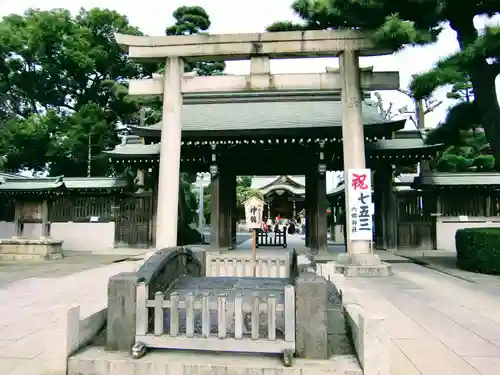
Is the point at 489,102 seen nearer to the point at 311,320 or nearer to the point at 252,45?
the point at 252,45

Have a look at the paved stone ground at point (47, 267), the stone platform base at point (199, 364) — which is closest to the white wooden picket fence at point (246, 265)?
the stone platform base at point (199, 364)

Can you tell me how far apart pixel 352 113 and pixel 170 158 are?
556cm

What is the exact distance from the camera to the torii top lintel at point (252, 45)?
11000mm

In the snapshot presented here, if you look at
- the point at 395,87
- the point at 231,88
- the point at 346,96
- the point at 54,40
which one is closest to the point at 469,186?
the point at 395,87

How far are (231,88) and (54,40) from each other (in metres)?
20.1

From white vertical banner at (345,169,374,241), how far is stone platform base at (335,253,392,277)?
515 mm

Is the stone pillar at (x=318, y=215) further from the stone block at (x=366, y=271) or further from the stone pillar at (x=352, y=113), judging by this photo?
the stone block at (x=366, y=271)

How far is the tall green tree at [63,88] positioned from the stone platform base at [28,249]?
32.0ft

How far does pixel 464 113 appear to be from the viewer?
11453 mm

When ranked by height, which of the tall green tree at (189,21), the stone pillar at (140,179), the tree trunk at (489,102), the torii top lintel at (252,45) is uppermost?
the tall green tree at (189,21)

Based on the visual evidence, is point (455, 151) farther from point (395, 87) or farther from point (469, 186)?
point (395, 87)

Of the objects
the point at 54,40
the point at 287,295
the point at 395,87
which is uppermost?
the point at 54,40

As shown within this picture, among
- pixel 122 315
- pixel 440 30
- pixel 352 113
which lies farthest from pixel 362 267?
pixel 122 315

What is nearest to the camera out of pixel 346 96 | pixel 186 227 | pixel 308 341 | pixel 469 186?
pixel 308 341
